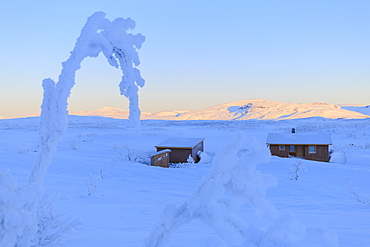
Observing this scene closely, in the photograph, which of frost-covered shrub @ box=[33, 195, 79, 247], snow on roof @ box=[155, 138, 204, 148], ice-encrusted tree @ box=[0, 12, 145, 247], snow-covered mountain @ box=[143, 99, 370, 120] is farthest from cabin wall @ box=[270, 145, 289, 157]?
snow-covered mountain @ box=[143, 99, 370, 120]

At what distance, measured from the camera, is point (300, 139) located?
76.5 feet

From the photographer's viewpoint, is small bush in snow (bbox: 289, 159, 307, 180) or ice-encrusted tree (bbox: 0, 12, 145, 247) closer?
ice-encrusted tree (bbox: 0, 12, 145, 247)

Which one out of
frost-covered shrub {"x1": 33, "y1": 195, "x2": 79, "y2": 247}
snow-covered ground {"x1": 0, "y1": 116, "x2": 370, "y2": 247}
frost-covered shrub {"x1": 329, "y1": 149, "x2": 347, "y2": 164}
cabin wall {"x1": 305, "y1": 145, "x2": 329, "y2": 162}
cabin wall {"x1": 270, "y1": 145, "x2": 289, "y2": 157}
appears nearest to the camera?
frost-covered shrub {"x1": 33, "y1": 195, "x2": 79, "y2": 247}

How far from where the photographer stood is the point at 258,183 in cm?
175

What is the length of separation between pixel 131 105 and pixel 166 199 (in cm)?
466

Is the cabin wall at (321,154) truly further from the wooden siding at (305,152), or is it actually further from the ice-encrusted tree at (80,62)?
the ice-encrusted tree at (80,62)

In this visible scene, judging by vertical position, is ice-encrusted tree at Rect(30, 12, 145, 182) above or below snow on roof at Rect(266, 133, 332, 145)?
above

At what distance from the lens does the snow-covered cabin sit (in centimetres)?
2231

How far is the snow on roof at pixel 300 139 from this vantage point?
22.5m

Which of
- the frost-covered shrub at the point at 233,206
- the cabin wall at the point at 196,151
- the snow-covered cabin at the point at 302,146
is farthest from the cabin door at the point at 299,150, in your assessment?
the frost-covered shrub at the point at 233,206

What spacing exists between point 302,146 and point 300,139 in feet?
1.94

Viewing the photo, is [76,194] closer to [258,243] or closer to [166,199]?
[166,199]

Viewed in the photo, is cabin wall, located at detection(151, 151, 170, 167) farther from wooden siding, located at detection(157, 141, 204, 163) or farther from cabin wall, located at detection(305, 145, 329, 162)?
cabin wall, located at detection(305, 145, 329, 162)

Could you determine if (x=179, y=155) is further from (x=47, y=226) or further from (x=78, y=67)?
(x=78, y=67)
